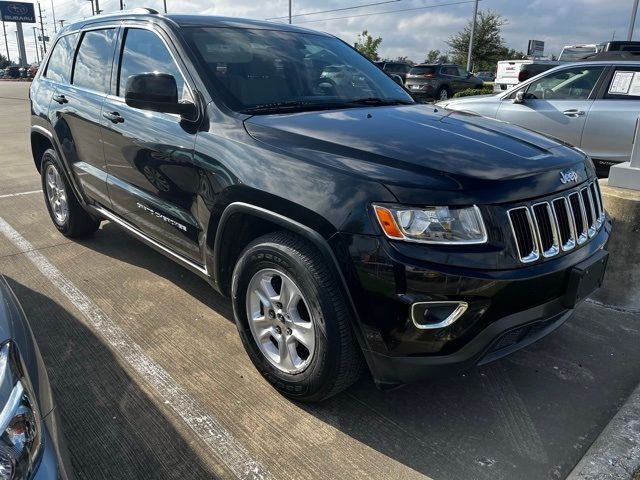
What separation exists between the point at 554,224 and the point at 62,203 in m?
4.32

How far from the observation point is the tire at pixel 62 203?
4805mm

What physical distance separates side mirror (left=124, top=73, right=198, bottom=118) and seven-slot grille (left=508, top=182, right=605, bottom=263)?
180 cm

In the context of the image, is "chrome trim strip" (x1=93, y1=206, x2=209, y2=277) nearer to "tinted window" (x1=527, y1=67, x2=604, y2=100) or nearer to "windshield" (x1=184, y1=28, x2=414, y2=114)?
"windshield" (x1=184, y1=28, x2=414, y2=114)

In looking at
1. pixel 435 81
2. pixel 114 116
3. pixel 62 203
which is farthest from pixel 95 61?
pixel 435 81

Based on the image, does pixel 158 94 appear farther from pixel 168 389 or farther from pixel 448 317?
pixel 448 317

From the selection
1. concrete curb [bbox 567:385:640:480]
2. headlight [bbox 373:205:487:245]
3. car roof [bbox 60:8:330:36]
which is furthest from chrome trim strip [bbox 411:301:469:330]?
car roof [bbox 60:8:330:36]

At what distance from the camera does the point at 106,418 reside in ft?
8.52

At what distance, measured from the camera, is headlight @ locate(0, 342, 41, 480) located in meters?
1.34

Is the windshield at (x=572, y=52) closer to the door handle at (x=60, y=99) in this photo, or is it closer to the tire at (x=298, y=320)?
the door handle at (x=60, y=99)

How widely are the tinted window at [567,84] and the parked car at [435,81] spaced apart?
574 inches

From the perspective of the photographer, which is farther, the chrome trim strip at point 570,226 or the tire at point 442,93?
the tire at point 442,93

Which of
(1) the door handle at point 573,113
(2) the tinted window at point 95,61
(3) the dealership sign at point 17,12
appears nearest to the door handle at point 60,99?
(2) the tinted window at point 95,61

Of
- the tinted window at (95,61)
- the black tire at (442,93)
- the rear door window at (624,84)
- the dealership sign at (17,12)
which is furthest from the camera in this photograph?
the dealership sign at (17,12)

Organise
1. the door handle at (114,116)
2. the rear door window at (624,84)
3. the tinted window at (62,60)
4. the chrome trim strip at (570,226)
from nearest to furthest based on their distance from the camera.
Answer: the chrome trim strip at (570,226) < the door handle at (114,116) < the tinted window at (62,60) < the rear door window at (624,84)
